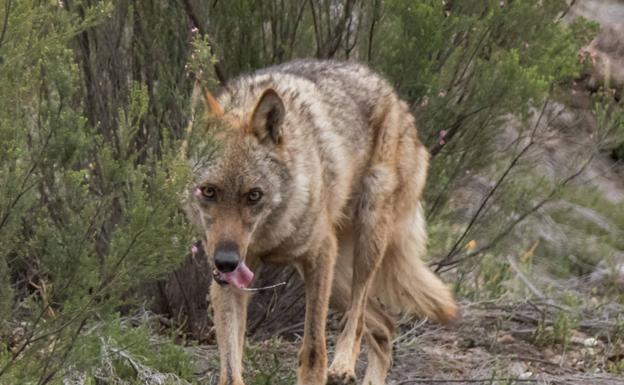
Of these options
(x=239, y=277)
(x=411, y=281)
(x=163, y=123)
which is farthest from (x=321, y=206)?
(x=163, y=123)

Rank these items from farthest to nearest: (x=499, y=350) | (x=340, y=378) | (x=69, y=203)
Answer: (x=499, y=350)
(x=340, y=378)
(x=69, y=203)

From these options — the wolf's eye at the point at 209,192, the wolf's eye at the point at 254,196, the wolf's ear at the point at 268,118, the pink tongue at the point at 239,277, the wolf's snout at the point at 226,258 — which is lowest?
the pink tongue at the point at 239,277

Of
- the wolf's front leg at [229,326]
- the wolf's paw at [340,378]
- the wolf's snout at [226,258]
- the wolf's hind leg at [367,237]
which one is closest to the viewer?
the wolf's snout at [226,258]

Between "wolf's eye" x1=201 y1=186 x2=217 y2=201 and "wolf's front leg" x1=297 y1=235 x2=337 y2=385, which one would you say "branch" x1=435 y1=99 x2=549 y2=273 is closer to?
"wolf's front leg" x1=297 y1=235 x2=337 y2=385

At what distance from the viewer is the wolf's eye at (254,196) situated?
16.5 feet

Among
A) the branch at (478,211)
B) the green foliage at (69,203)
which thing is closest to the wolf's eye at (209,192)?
the green foliage at (69,203)

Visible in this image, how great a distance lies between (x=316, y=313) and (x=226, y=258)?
3.77 ft

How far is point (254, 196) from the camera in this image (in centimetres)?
505

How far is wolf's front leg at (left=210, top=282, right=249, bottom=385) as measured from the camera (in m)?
5.32

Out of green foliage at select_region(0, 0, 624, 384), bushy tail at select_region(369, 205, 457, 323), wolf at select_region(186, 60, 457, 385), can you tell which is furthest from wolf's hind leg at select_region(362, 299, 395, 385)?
green foliage at select_region(0, 0, 624, 384)

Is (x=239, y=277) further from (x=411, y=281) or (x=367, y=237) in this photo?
(x=411, y=281)

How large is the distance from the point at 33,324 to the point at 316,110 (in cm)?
227

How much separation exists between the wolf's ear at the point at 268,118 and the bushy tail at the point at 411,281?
4.67 ft

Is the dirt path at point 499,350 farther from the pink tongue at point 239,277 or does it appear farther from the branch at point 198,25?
the branch at point 198,25
